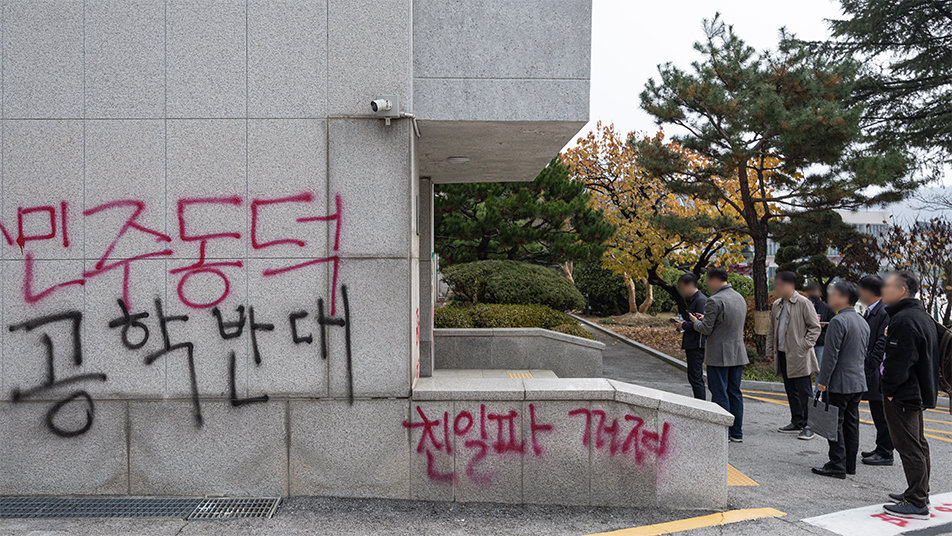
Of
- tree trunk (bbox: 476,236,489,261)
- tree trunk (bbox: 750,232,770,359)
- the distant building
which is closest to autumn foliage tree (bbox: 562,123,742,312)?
the distant building

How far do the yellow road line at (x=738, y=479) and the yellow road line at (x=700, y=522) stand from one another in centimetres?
64

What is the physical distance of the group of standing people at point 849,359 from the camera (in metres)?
5.09

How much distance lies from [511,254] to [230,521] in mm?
11632

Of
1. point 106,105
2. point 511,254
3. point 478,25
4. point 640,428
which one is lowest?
point 640,428

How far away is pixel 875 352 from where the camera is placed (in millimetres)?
5906

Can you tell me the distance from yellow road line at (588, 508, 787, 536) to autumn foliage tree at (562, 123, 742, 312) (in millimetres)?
14066

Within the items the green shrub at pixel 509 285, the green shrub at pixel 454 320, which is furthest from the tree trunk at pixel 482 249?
the green shrub at pixel 454 320

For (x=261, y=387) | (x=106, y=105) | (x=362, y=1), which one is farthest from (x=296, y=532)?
(x=362, y=1)

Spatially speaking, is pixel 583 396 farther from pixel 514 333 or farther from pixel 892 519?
pixel 514 333

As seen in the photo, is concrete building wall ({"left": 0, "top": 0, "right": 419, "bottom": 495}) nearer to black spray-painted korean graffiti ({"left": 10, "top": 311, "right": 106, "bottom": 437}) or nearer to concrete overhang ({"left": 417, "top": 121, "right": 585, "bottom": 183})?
black spray-painted korean graffiti ({"left": 10, "top": 311, "right": 106, "bottom": 437})

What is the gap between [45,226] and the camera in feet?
17.0

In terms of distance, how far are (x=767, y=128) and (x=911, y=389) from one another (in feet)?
29.7

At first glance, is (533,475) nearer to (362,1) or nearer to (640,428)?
(640,428)

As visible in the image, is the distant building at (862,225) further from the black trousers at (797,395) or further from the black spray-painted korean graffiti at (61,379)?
the black spray-painted korean graffiti at (61,379)
